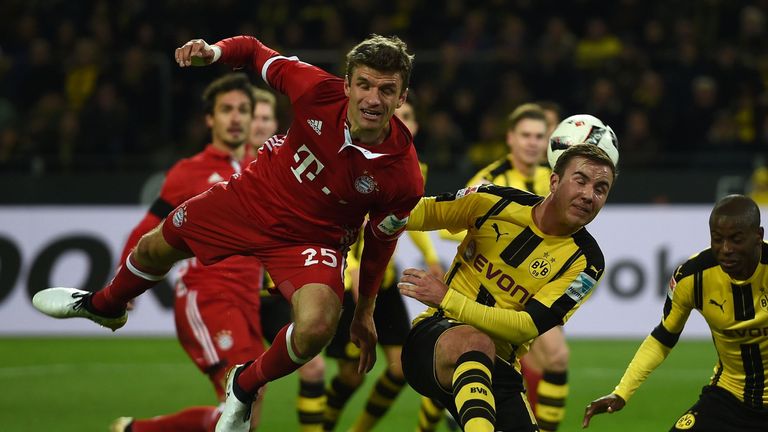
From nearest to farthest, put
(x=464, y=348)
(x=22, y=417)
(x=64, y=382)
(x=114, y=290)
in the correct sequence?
(x=464, y=348), (x=114, y=290), (x=22, y=417), (x=64, y=382)

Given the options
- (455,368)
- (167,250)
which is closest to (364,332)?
(455,368)

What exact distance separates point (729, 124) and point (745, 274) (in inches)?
407

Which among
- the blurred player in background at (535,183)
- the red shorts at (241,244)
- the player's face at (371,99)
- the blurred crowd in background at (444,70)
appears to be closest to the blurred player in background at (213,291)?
the red shorts at (241,244)

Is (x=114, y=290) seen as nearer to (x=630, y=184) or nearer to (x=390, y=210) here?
(x=390, y=210)

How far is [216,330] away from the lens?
6723mm

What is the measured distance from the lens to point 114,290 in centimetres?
627

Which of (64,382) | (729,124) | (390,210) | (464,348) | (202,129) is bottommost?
(64,382)

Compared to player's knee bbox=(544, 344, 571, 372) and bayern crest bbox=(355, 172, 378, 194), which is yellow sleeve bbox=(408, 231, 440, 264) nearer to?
player's knee bbox=(544, 344, 571, 372)

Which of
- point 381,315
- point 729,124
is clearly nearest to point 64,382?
point 381,315

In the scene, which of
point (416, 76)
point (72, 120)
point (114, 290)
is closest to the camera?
point (114, 290)

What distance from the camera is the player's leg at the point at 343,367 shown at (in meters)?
7.79

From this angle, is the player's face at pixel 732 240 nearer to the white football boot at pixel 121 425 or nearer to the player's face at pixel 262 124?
the white football boot at pixel 121 425

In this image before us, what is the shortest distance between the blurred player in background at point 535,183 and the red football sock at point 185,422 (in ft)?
7.22

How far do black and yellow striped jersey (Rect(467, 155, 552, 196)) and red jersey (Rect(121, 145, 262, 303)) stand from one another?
1986 mm
